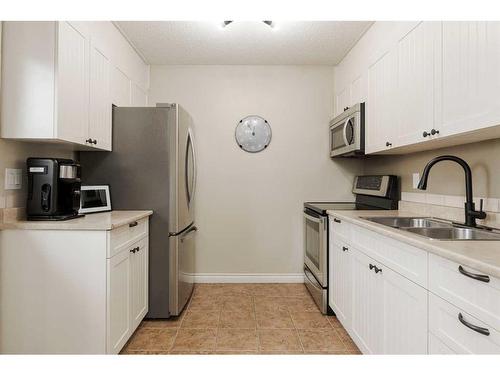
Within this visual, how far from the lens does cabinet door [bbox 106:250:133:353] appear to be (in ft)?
5.43

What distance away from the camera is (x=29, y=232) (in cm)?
160

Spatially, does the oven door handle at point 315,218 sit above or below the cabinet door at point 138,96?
below

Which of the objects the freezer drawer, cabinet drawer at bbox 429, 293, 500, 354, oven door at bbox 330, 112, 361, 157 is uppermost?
oven door at bbox 330, 112, 361, 157

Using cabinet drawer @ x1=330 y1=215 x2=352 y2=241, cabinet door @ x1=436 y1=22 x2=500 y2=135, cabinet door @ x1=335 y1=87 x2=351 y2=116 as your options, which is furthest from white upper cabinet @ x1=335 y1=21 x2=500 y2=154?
cabinet drawer @ x1=330 y1=215 x2=352 y2=241

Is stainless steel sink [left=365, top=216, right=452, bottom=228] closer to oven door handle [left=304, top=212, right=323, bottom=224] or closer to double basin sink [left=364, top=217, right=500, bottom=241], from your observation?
double basin sink [left=364, top=217, right=500, bottom=241]

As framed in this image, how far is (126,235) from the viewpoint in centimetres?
190

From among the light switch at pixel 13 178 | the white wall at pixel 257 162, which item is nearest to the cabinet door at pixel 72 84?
the light switch at pixel 13 178

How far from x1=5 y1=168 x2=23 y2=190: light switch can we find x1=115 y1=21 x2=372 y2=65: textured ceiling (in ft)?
4.86

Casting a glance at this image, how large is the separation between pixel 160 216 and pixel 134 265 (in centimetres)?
45

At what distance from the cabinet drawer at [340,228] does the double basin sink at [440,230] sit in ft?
0.59

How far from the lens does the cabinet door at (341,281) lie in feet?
6.77

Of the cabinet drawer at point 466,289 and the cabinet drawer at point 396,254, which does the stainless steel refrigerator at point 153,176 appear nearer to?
the cabinet drawer at point 396,254

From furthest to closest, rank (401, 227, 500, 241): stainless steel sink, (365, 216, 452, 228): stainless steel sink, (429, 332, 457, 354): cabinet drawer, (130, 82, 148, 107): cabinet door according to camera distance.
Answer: (130, 82, 148, 107): cabinet door → (365, 216, 452, 228): stainless steel sink → (401, 227, 500, 241): stainless steel sink → (429, 332, 457, 354): cabinet drawer

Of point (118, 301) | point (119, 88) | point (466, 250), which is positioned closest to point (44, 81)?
point (119, 88)
